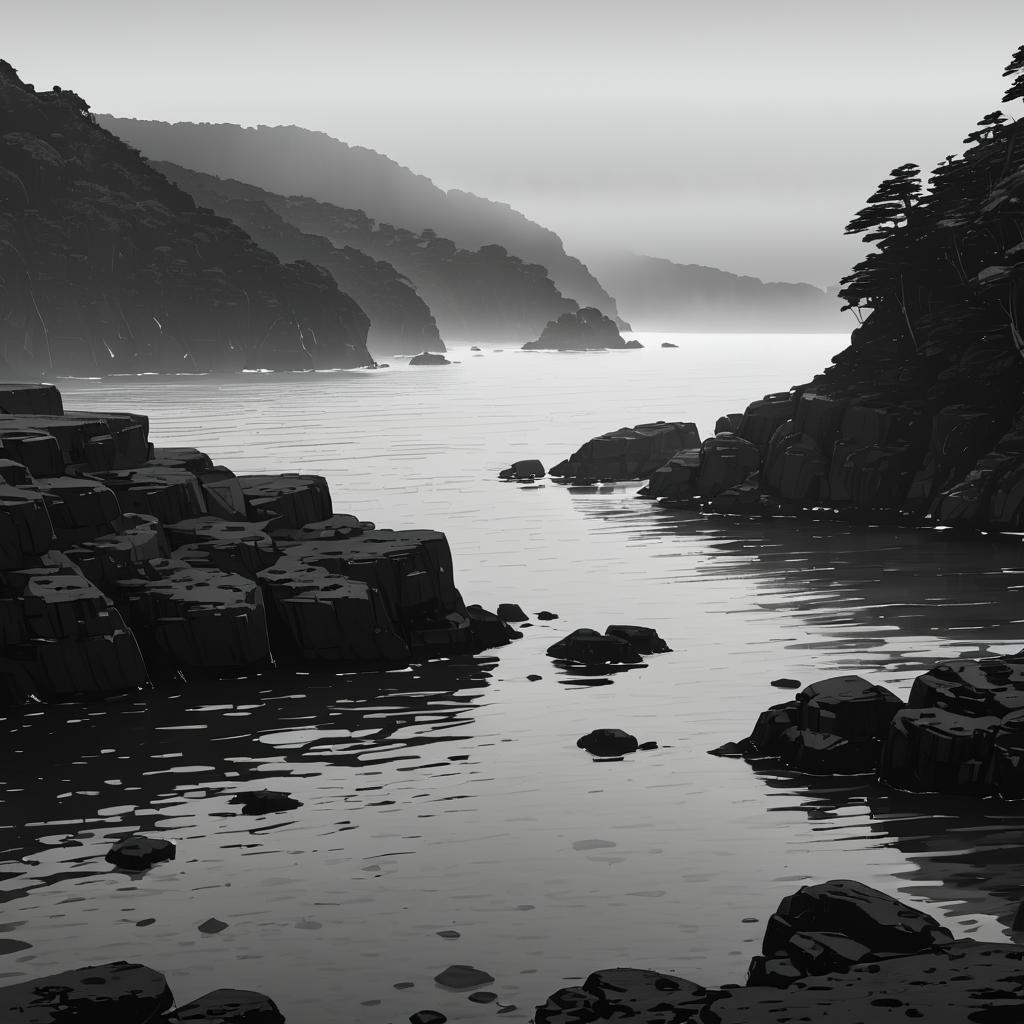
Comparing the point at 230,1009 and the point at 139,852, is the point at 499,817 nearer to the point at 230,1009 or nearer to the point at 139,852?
the point at 139,852

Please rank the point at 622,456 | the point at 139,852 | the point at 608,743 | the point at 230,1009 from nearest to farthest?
the point at 230,1009, the point at 139,852, the point at 608,743, the point at 622,456

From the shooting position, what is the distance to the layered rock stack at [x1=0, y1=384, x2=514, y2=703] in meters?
22.9

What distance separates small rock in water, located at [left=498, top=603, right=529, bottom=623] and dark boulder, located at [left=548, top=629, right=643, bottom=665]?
3.81m

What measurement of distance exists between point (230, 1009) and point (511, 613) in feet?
62.3

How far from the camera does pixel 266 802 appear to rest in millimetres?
16297

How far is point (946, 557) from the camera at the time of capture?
3688 cm

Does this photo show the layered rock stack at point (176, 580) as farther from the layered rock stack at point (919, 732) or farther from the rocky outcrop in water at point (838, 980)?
the rocky outcrop in water at point (838, 980)

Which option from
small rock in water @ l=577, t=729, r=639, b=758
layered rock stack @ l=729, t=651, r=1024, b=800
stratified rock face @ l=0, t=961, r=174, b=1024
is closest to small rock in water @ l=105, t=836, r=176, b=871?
stratified rock face @ l=0, t=961, r=174, b=1024

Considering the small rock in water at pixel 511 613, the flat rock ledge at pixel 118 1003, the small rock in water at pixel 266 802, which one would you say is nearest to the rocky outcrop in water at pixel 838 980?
the flat rock ledge at pixel 118 1003

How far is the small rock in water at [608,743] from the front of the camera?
61.6ft

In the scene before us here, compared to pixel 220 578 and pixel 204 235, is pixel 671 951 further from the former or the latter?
pixel 204 235

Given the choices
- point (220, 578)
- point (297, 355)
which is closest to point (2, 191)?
point (297, 355)

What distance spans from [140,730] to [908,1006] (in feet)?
46.6

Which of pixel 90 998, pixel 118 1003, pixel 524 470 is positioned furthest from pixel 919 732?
pixel 524 470
